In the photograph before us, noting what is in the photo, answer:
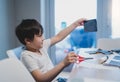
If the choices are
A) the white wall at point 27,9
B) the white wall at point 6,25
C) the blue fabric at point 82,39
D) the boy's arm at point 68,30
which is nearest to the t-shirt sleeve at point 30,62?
the boy's arm at point 68,30

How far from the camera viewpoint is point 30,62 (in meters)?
1.26

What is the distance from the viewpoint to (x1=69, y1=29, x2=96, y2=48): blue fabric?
301 cm

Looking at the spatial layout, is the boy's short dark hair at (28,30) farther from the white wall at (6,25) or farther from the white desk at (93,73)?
the white wall at (6,25)

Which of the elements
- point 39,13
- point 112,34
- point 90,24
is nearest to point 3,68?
point 90,24

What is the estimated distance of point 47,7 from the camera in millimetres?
3039

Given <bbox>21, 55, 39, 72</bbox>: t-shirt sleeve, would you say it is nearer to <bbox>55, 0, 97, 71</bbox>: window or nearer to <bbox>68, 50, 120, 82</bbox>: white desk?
<bbox>68, 50, 120, 82</bbox>: white desk

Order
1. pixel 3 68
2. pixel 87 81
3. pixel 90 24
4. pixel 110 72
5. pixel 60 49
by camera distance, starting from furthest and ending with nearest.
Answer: pixel 60 49, pixel 90 24, pixel 110 72, pixel 87 81, pixel 3 68

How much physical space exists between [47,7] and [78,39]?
66 centimetres

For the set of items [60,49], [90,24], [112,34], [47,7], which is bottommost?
[60,49]

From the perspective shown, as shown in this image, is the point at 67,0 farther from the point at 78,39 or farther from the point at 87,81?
the point at 87,81

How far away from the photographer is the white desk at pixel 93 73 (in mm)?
1078

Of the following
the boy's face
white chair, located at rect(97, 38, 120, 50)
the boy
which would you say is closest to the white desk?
the boy

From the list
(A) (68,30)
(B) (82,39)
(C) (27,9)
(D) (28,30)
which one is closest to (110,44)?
(A) (68,30)

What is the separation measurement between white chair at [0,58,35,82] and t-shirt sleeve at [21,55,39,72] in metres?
0.21
